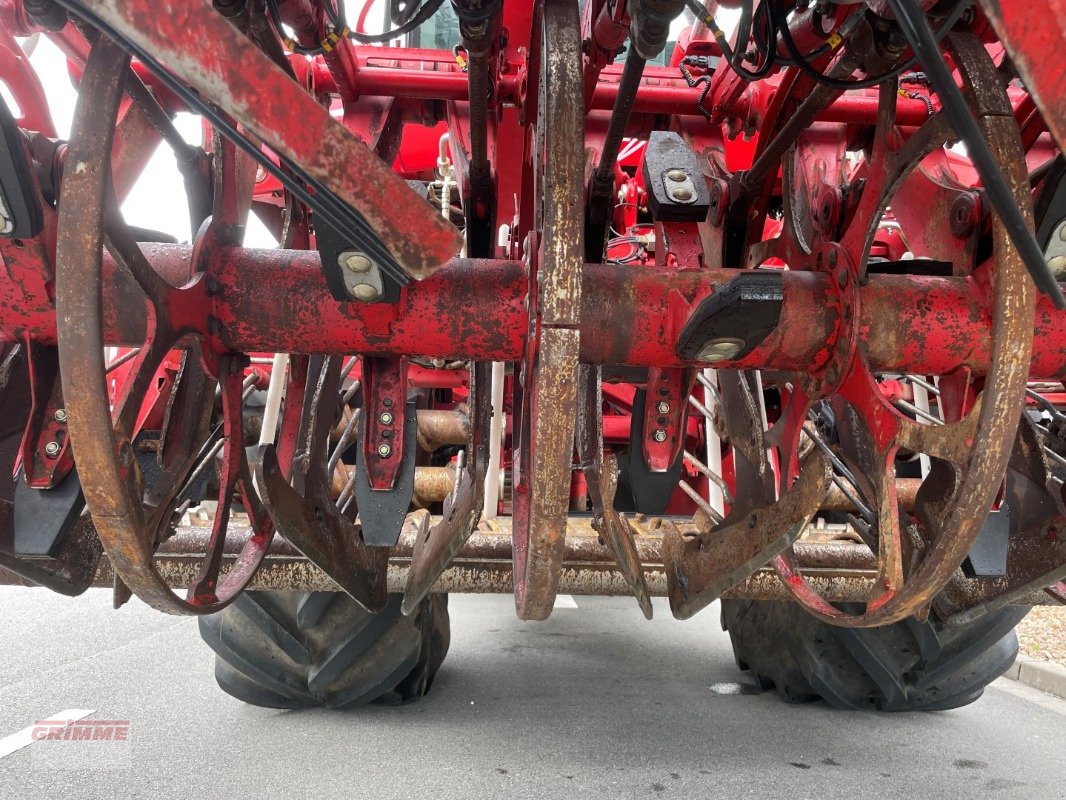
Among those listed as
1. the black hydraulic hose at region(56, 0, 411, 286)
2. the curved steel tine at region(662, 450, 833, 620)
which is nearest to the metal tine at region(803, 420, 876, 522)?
the curved steel tine at region(662, 450, 833, 620)

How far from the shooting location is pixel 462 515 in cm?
136

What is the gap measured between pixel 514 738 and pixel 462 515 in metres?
1.13

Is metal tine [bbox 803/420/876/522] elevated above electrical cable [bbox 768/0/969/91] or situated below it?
below

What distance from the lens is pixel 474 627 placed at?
3719mm

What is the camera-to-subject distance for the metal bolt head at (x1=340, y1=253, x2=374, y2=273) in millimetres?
1067

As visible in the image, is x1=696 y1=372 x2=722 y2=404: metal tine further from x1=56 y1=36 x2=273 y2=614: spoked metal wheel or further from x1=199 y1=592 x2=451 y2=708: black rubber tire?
x1=56 y1=36 x2=273 y2=614: spoked metal wheel

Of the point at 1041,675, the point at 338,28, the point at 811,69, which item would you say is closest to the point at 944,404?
the point at 811,69

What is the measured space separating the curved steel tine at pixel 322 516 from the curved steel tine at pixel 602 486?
54cm

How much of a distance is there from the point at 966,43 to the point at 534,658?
2.76 meters

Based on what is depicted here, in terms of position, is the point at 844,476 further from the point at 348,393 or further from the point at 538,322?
the point at 348,393

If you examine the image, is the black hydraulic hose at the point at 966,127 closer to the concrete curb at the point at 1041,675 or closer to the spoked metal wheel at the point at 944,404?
the spoked metal wheel at the point at 944,404

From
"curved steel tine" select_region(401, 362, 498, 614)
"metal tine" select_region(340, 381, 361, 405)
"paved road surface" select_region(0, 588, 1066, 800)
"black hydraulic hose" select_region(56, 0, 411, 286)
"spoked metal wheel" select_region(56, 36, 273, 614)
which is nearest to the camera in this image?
"black hydraulic hose" select_region(56, 0, 411, 286)

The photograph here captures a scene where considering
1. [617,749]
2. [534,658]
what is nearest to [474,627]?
[534,658]

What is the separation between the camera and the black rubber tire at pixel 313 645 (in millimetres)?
2074
